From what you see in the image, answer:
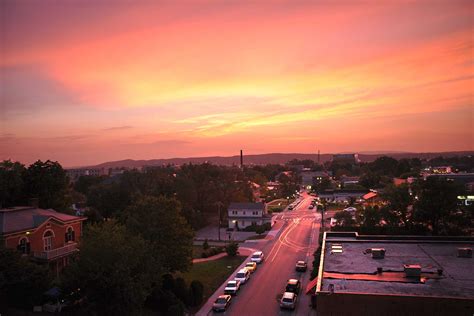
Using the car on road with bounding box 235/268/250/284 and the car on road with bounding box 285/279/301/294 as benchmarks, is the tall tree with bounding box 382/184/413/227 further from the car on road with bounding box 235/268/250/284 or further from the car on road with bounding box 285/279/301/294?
the car on road with bounding box 235/268/250/284

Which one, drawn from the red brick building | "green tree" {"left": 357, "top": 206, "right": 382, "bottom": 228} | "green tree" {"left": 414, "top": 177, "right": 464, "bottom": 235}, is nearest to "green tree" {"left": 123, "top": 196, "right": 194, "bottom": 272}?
the red brick building

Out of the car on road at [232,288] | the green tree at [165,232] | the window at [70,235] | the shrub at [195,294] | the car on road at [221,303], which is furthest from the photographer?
the window at [70,235]

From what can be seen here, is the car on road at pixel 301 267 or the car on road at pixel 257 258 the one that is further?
the car on road at pixel 257 258

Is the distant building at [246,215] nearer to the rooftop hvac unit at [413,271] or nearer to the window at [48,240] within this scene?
the window at [48,240]

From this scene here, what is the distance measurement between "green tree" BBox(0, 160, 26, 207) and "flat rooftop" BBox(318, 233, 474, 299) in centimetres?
2722

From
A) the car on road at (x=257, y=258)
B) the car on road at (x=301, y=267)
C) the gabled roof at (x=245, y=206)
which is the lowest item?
the car on road at (x=257, y=258)

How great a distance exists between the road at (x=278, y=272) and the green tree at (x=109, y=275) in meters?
6.60

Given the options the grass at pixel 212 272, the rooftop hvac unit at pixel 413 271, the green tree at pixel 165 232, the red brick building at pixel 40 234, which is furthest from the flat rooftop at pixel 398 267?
the red brick building at pixel 40 234

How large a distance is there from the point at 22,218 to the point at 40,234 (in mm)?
1709

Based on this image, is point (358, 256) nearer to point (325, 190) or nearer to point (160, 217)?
point (160, 217)

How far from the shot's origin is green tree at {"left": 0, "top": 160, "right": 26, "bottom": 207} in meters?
33.8

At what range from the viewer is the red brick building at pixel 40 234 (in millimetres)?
25500

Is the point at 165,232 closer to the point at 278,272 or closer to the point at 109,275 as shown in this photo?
the point at 109,275

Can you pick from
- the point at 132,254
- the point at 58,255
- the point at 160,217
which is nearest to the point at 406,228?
the point at 160,217
